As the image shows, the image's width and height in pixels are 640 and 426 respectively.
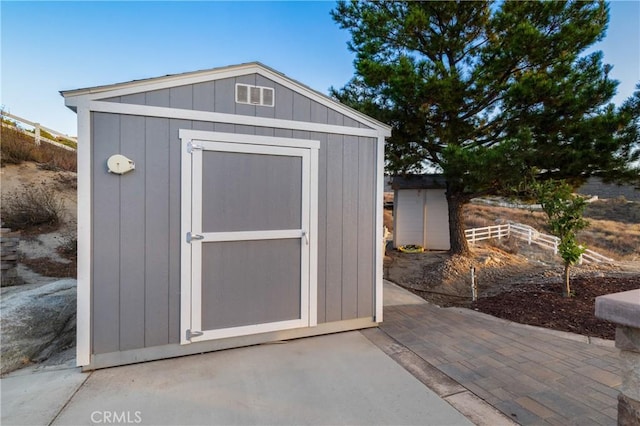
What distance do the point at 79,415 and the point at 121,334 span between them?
0.65 meters

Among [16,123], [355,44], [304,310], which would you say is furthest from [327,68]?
[16,123]

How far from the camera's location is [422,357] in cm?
257

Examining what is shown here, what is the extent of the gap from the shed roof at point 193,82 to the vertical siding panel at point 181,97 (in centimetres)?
4

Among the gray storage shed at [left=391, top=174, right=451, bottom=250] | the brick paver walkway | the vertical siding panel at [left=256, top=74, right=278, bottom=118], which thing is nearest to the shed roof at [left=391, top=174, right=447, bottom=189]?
the gray storage shed at [left=391, top=174, right=451, bottom=250]

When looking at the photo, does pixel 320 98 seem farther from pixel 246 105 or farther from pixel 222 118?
pixel 222 118

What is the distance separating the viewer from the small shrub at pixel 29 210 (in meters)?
6.34

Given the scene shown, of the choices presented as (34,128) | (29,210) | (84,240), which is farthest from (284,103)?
(34,128)

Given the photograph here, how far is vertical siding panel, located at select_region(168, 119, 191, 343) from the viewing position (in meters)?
2.50

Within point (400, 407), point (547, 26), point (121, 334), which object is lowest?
point (400, 407)

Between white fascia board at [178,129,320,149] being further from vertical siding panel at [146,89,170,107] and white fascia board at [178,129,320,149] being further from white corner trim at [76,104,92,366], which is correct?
white corner trim at [76,104,92,366]

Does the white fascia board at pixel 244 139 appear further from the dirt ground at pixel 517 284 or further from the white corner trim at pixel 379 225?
the dirt ground at pixel 517 284

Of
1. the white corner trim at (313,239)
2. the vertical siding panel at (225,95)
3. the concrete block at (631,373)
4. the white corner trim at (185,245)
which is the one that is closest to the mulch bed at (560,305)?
the concrete block at (631,373)

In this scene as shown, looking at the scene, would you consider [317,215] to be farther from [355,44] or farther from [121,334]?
[355,44]

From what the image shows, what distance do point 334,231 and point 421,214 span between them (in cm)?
702
